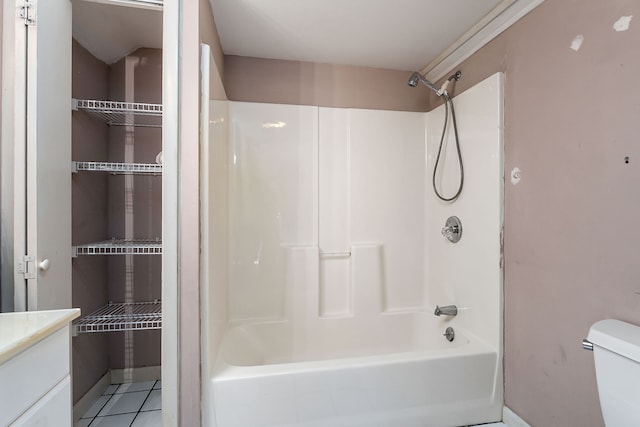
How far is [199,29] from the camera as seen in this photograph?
1302mm

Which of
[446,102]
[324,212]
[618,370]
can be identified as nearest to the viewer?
[618,370]

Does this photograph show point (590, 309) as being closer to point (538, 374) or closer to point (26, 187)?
point (538, 374)

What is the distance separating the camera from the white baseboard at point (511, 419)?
4.81ft

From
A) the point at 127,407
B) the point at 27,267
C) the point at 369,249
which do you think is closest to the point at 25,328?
the point at 27,267

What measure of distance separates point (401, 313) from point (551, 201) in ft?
4.25

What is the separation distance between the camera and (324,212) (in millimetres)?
2166

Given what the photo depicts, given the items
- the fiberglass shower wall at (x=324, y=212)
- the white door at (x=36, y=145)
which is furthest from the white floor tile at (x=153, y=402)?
the white door at (x=36, y=145)

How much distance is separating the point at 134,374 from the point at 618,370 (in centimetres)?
255

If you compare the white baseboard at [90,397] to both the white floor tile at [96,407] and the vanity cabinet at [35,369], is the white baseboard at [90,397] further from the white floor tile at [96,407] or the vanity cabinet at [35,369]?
the vanity cabinet at [35,369]

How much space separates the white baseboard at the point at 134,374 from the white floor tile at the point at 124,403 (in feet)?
0.44

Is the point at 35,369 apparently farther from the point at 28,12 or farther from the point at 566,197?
the point at 566,197

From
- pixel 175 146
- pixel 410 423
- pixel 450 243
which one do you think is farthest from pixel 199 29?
pixel 410 423

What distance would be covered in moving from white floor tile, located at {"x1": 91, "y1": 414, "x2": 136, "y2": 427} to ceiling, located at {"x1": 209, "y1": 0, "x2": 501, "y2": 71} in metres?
2.33

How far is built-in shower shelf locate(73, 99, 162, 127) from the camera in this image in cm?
157
